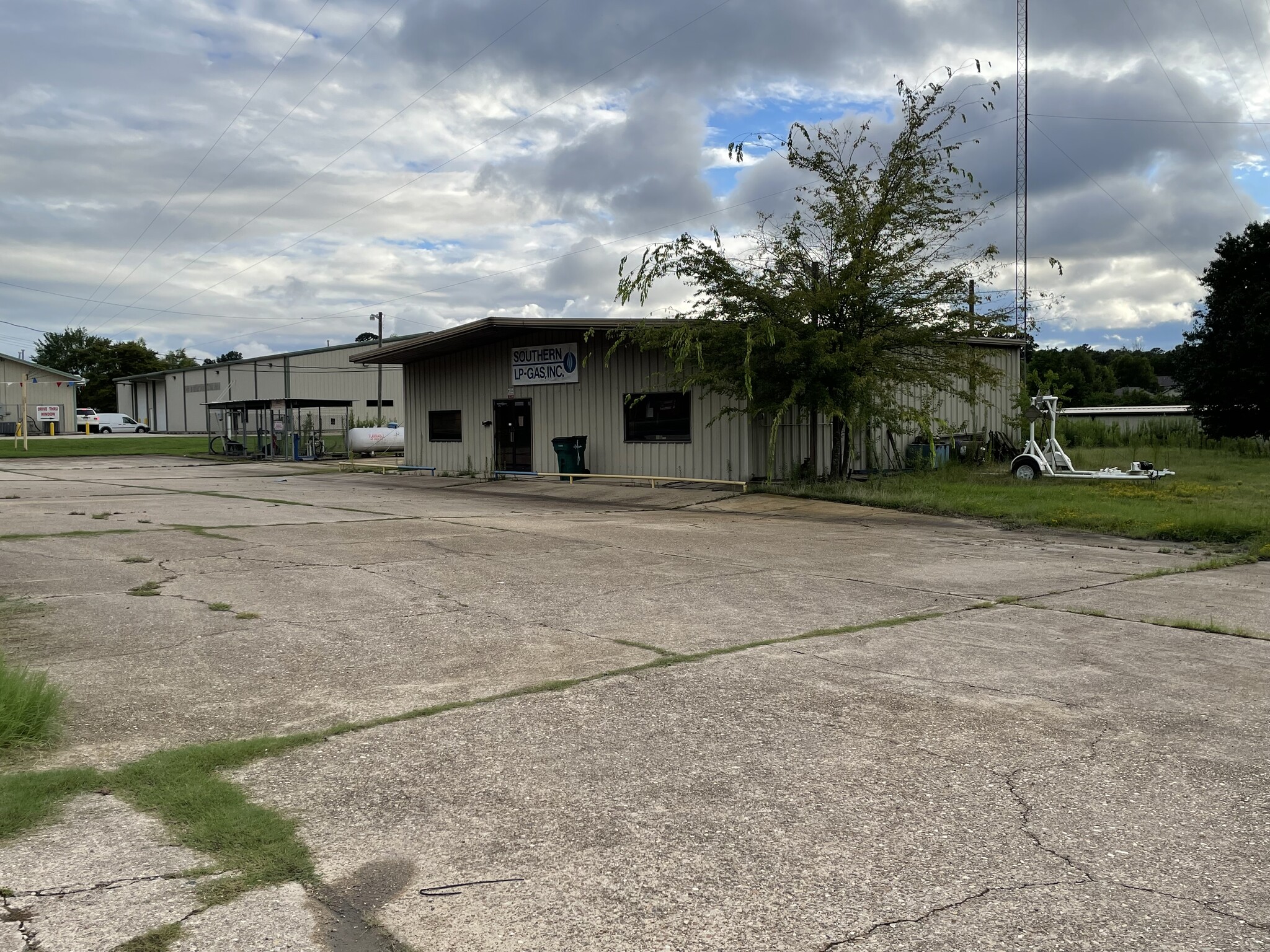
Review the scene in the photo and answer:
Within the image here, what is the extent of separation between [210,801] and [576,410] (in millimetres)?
21523

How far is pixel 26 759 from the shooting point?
4598 millimetres

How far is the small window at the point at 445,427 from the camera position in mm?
29172

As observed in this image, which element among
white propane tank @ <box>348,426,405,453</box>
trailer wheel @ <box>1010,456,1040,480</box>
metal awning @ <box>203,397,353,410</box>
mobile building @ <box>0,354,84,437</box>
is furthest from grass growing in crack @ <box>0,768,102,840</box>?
mobile building @ <box>0,354,84,437</box>

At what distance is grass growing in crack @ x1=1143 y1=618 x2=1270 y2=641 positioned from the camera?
7.55 metres

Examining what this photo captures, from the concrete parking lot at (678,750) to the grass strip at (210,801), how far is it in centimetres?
9

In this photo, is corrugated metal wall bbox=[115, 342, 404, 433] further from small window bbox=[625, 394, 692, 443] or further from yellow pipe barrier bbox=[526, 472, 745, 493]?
small window bbox=[625, 394, 692, 443]

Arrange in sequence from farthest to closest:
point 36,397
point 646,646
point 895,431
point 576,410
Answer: point 36,397 → point 576,410 → point 895,431 → point 646,646

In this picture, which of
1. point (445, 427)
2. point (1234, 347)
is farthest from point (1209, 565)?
point (1234, 347)

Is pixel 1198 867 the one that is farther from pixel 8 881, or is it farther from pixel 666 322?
pixel 666 322

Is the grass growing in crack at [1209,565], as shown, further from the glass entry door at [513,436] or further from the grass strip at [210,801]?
the glass entry door at [513,436]

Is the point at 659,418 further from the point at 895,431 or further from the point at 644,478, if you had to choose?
the point at 895,431

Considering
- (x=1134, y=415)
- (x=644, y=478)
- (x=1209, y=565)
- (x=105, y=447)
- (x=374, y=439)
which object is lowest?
(x=1209, y=565)

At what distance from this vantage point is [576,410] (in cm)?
2539

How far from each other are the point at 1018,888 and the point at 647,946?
1.30m
